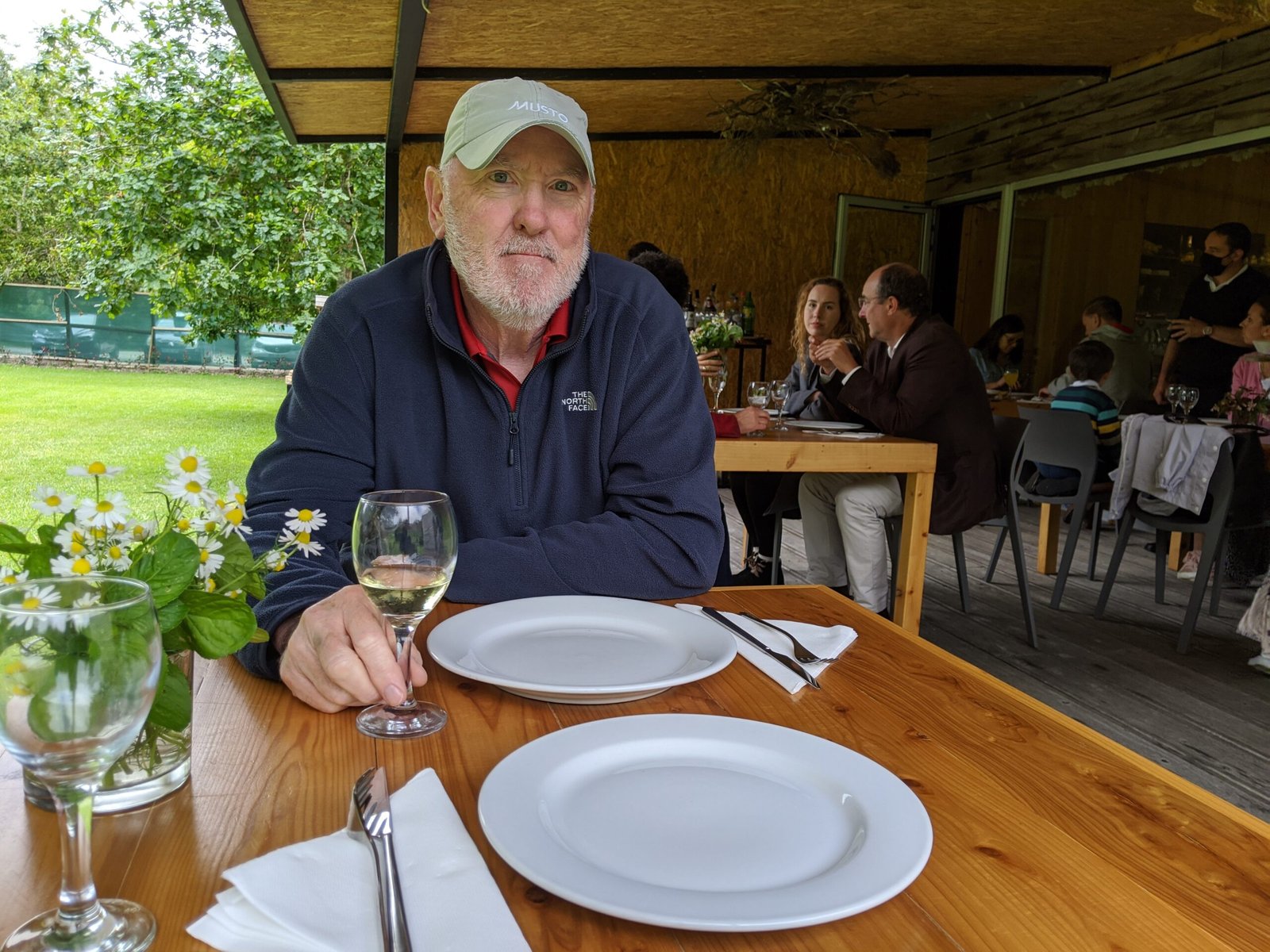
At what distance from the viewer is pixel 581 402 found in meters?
1.49

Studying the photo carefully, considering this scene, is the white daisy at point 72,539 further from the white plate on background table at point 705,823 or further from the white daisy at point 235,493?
the white plate on background table at point 705,823

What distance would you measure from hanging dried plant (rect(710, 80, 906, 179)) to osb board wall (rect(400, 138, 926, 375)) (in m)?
1.56

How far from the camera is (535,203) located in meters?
1.51

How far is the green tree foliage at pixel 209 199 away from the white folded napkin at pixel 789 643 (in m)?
11.8

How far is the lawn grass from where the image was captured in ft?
31.6

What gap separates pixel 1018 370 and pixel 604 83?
3.68m

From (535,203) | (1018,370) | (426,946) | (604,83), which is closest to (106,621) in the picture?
(426,946)

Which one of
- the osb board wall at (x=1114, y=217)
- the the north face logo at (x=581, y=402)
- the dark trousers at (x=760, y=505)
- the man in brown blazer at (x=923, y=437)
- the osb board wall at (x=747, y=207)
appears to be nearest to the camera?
the the north face logo at (x=581, y=402)

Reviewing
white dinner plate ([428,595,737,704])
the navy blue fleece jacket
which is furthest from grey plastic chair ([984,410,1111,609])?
white dinner plate ([428,595,737,704])

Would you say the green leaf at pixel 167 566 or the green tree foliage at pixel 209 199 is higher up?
the green tree foliage at pixel 209 199

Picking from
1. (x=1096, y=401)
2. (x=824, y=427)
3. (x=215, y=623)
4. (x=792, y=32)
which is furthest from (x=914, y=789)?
(x=792, y=32)

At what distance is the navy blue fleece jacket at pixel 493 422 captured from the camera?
1375 mm

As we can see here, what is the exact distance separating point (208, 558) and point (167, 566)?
51 millimetres

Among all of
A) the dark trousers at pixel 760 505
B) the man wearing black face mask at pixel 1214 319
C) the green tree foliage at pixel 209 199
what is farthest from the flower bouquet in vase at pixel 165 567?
the green tree foliage at pixel 209 199
